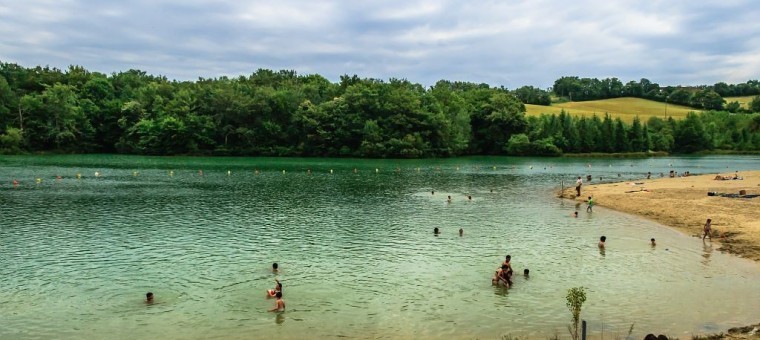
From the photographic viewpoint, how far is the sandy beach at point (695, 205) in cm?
3580

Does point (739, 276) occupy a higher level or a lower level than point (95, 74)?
lower

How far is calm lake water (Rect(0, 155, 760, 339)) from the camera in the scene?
21092mm

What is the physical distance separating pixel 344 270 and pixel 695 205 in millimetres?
34922

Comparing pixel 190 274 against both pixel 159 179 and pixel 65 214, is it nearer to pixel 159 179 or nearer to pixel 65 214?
pixel 65 214

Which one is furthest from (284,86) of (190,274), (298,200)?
(190,274)

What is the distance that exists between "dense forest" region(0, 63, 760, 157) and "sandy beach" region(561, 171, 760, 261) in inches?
2773

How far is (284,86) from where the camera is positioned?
15575 cm

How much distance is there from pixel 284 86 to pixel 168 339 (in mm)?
140801

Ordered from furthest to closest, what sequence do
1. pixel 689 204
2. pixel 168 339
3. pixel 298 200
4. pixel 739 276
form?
pixel 298 200 < pixel 689 204 < pixel 739 276 < pixel 168 339

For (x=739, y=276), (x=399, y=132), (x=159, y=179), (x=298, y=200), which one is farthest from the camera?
(x=399, y=132)

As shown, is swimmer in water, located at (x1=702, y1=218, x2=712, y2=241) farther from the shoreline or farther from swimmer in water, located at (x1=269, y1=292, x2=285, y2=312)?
swimmer in water, located at (x1=269, y1=292, x2=285, y2=312)

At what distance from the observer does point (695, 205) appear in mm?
48125

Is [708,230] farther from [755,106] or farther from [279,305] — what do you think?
[755,106]

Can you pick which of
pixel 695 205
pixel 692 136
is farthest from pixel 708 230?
Result: pixel 692 136
